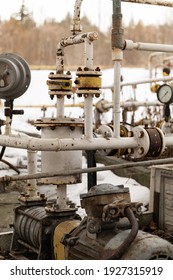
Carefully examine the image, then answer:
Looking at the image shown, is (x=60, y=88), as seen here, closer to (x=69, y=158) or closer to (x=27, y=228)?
(x=69, y=158)

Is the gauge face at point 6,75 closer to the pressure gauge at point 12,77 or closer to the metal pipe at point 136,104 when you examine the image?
the pressure gauge at point 12,77

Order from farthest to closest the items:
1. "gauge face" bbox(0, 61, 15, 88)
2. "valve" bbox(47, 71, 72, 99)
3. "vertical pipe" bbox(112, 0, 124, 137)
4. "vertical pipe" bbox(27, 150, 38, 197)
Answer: "vertical pipe" bbox(27, 150, 38, 197), "valve" bbox(47, 71, 72, 99), "gauge face" bbox(0, 61, 15, 88), "vertical pipe" bbox(112, 0, 124, 137)

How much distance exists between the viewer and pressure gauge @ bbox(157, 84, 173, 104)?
4555 mm

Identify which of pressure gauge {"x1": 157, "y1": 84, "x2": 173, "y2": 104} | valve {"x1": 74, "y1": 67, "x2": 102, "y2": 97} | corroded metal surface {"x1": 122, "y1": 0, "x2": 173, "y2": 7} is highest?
corroded metal surface {"x1": 122, "y1": 0, "x2": 173, "y2": 7}

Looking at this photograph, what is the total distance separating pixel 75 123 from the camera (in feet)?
8.89

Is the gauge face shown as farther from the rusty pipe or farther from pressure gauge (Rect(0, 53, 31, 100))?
the rusty pipe

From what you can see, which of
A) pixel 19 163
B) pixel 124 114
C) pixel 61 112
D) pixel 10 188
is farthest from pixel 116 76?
pixel 124 114

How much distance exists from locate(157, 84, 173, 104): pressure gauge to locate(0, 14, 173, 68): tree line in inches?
494

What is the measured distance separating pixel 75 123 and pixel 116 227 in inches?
27.7

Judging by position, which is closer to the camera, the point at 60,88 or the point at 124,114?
the point at 60,88

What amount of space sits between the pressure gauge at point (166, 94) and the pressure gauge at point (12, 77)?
7.07 ft

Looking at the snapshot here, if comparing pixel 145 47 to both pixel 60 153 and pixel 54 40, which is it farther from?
pixel 54 40

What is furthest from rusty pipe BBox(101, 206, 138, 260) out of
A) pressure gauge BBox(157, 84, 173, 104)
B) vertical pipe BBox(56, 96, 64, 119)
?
pressure gauge BBox(157, 84, 173, 104)

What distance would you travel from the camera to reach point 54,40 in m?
19.6
